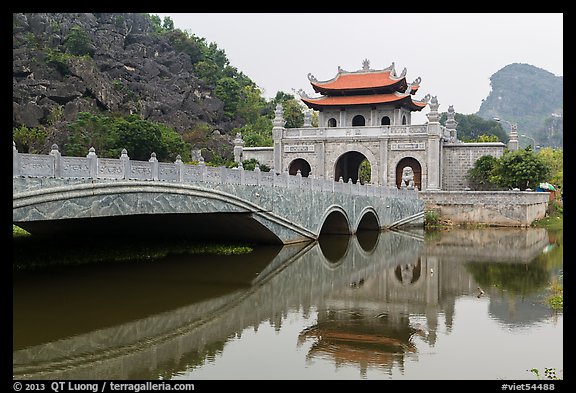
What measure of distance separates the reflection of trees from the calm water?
0.16ft

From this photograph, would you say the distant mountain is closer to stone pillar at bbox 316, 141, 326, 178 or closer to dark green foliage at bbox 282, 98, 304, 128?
dark green foliage at bbox 282, 98, 304, 128

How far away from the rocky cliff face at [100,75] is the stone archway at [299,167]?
52.3ft

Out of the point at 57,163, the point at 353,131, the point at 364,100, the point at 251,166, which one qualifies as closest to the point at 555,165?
the point at 364,100

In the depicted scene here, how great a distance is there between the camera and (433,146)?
1399 inches

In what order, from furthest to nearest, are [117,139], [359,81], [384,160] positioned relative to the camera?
[359,81], [384,160], [117,139]

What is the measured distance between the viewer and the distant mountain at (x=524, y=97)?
13571cm

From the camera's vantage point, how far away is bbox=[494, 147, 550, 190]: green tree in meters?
32.2

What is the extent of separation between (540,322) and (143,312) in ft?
24.7

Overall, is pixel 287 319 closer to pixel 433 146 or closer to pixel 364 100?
pixel 433 146

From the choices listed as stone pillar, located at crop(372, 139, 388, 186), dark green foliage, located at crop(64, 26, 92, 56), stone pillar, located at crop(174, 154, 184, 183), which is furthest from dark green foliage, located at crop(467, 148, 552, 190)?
dark green foliage, located at crop(64, 26, 92, 56)

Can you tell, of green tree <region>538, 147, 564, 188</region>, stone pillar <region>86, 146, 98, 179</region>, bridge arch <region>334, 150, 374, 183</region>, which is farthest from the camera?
green tree <region>538, 147, 564, 188</region>

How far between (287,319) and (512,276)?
7874 millimetres
